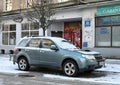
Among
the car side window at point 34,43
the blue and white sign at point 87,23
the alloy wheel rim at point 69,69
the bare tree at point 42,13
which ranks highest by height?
the bare tree at point 42,13

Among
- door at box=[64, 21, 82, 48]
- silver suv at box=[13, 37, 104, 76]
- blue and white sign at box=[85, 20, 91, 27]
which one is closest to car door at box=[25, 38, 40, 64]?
silver suv at box=[13, 37, 104, 76]

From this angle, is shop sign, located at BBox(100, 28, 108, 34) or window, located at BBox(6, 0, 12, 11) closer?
shop sign, located at BBox(100, 28, 108, 34)

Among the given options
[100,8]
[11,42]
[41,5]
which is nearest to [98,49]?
[100,8]

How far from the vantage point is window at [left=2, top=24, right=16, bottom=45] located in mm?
33812

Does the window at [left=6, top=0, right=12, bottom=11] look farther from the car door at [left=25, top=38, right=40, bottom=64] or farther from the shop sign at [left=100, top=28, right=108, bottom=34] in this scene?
the car door at [left=25, top=38, right=40, bottom=64]

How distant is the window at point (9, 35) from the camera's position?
111 ft

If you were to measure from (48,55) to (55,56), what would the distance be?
40 cm

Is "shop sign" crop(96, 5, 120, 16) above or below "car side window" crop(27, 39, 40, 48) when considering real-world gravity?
above

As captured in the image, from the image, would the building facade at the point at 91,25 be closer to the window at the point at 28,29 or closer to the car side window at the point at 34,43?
the window at the point at 28,29

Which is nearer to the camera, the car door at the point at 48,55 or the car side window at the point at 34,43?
the car door at the point at 48,55

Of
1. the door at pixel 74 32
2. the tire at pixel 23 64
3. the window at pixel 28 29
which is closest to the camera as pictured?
the tire at pixel 23 64

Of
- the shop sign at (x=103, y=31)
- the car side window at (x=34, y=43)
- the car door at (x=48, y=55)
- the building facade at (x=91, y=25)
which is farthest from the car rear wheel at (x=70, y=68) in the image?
the shop sign at (x=103, y=31)

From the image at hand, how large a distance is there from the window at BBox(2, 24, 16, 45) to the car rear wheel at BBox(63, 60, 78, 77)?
2029 centimetres

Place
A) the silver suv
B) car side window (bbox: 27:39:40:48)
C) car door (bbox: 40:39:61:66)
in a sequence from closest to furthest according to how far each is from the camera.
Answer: the silver suv, car door (bbox: 40:39:61:66), car side window (bbox: 27:39:40:48)
